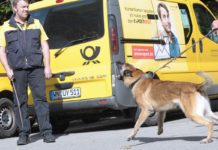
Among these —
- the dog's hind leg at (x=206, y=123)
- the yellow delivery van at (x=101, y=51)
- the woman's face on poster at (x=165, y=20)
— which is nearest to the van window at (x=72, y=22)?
the yellow delivery van at (x=101, y=51)

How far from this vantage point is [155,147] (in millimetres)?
7480

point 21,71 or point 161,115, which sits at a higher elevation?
point 21,71

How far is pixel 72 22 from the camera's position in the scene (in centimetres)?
970

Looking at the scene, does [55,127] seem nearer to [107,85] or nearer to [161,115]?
[107,85]

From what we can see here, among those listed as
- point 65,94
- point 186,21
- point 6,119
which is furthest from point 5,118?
point 186,21

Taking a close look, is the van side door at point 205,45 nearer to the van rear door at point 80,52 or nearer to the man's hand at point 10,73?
the van rear door at point 80,52

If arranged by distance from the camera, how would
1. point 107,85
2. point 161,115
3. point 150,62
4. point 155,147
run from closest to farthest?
point 155,147
point 161,115
point 107,85
point 150,62

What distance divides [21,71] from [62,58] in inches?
51.4

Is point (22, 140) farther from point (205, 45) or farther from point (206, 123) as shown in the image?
point (205, 45)

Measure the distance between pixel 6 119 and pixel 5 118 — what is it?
0.03 m

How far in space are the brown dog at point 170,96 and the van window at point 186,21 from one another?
108 inches

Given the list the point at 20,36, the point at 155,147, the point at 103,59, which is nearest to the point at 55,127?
the point at 103,59

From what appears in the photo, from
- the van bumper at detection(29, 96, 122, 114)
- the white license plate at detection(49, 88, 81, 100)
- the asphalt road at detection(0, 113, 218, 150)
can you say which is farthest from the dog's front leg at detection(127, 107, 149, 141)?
the white license plate at detection(49, 88, 81, 100)

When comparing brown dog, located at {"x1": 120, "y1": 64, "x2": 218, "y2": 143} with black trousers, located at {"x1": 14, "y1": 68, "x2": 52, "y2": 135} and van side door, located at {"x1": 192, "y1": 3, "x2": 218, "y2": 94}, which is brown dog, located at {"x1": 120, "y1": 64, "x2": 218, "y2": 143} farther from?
van side door, located at {"x1": 192, "y1": 3, "x2": 218, "y2": 94}
